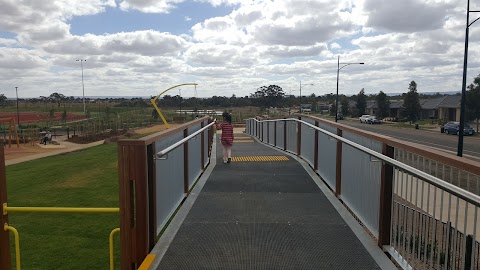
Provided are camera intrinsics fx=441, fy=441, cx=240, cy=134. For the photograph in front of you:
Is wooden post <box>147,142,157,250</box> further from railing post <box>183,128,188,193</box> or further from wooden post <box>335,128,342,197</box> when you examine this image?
wooden post <box>335,128,342,197</box>

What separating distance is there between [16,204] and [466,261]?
1290cm

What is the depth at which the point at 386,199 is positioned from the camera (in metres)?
4.33

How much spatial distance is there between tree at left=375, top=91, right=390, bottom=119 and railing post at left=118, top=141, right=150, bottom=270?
269 feet

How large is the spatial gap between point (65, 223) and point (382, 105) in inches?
3085

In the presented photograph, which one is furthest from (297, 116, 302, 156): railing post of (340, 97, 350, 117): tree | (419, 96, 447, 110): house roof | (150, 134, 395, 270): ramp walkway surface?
(340, 97, 350, 117): tree

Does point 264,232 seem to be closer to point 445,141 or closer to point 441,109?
point 445,141

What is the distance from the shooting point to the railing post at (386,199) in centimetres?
430

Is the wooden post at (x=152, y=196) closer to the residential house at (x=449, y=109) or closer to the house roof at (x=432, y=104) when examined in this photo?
the residential house at (x=449, y=109)

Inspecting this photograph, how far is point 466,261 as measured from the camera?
9.14 feet

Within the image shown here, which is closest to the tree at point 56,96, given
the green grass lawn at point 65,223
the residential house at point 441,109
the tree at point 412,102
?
the residential house at point 441,109

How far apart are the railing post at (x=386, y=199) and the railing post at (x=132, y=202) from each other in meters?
2.29

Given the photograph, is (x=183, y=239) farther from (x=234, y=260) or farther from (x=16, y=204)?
(x=16, y=204)

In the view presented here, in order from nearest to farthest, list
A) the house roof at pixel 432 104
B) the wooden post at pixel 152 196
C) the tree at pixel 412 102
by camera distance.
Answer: the wooden post at pixel 152 196, the tree at pixel 412 102, the house roof at pixel 432 104

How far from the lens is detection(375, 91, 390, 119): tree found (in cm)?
8133
